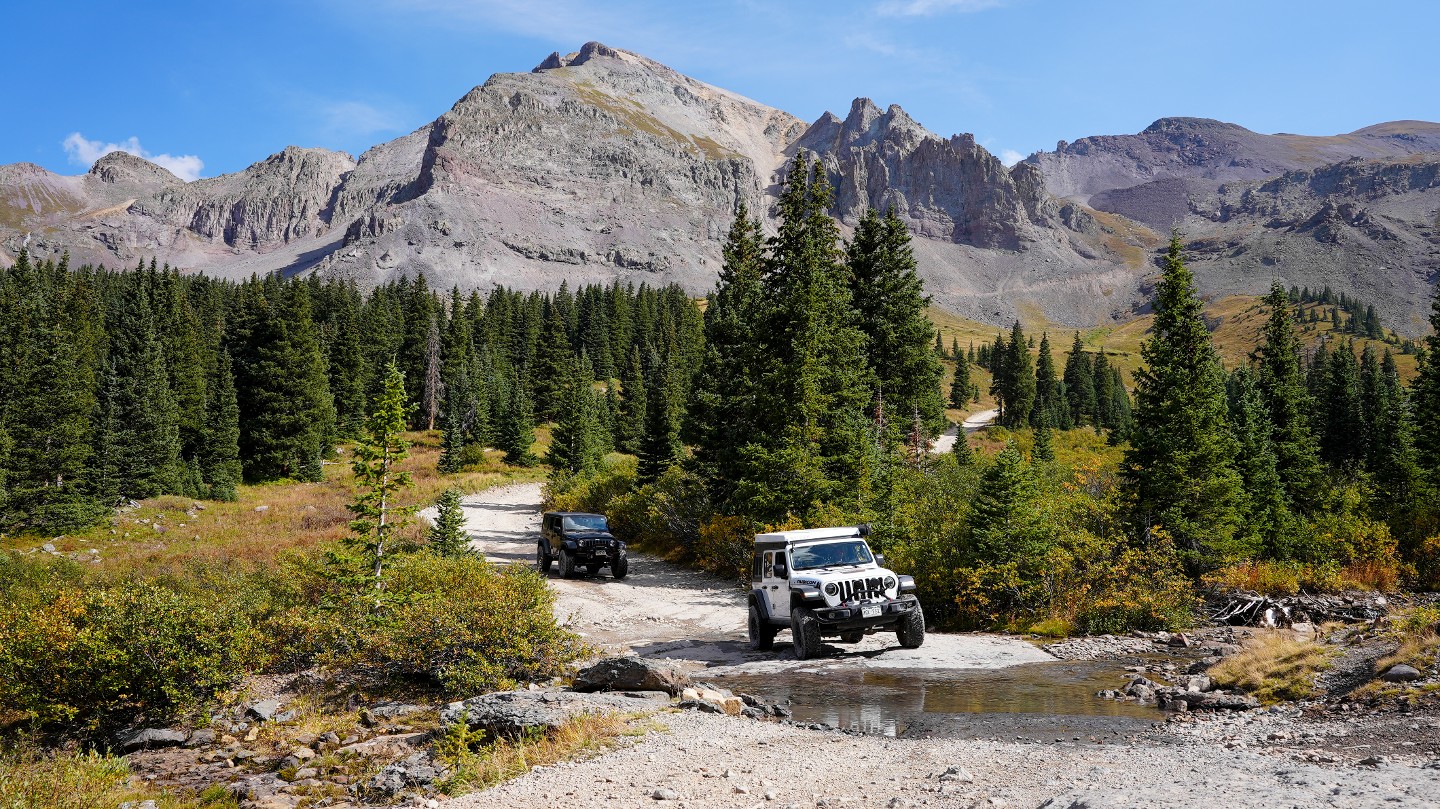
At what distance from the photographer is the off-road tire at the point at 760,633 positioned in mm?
18125

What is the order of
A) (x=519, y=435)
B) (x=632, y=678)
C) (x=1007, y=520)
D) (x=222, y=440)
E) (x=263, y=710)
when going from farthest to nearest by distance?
(x=519, y=435), (x=222, y=440), (x=1007, y=520), (x=263, y=710), (x=632, y=678)

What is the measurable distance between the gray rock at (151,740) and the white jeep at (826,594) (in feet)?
36.6

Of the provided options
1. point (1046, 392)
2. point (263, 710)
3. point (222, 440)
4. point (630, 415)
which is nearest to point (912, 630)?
point (263, 710)

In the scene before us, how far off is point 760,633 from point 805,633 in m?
1.76

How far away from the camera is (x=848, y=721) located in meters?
12.1

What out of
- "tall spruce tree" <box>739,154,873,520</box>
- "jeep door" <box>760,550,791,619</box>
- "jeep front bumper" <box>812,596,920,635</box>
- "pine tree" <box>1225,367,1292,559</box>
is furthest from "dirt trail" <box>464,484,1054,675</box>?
"pine tree" <box>1225,367,1292,559</box>

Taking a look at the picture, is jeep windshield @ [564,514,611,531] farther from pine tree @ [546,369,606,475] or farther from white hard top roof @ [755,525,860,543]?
pine tree @ [546,369,606,475]

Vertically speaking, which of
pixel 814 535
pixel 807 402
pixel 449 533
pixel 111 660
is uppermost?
pixel 807 402

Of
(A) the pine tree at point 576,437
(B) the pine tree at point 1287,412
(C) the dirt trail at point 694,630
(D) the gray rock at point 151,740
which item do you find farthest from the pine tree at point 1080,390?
(D) the gray rock at point 151,740

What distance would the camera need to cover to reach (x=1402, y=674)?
11.8 m

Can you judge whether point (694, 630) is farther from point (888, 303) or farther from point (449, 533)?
point (888, 303)

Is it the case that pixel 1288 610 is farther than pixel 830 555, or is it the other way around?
pixel 1288 610

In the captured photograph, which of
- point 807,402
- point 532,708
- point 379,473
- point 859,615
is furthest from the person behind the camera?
point 807,402

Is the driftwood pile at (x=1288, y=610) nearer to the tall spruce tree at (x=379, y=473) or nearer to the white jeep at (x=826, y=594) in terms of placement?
the white jeep at (x=826, y=594)
